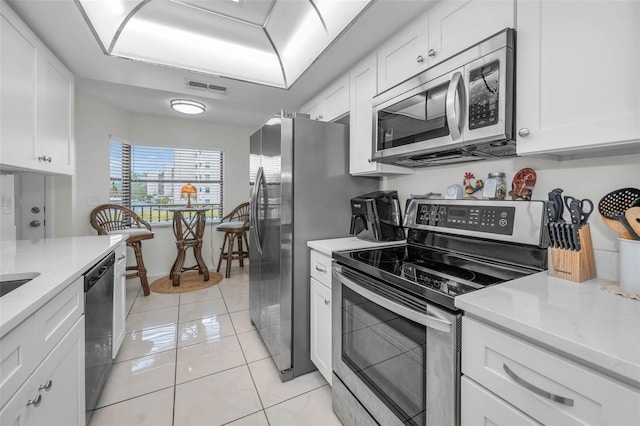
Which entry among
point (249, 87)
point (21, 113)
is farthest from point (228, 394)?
point (249, 87)

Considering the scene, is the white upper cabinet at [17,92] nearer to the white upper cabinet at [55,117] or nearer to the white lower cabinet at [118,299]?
the white upper cabinet at [55,117]

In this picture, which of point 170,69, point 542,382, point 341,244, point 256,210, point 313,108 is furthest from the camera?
point 313,108

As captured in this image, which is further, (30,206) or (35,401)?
(30,206)

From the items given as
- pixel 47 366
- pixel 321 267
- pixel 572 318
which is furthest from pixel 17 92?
pixel 572 318

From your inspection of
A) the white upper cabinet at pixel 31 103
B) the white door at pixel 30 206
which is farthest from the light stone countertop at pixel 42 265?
the white door at pixel 30 206

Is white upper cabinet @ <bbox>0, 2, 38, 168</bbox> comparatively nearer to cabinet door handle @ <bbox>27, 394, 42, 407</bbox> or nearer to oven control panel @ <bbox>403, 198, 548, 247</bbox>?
cabinet door handle @ <bbox>27, 394, 42, 407</bbox>

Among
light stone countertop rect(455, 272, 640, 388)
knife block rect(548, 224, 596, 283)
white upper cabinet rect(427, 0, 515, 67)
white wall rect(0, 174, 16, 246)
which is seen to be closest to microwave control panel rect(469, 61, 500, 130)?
white upper cabinet rect(427, 0, 515, 67)

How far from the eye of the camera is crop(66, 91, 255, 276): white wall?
10.2ft

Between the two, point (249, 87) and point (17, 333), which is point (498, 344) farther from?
point (249, 87)

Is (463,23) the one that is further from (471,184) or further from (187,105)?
(187,105)

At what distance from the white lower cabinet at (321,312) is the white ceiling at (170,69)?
4.61 ft

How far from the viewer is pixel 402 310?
3.50ft

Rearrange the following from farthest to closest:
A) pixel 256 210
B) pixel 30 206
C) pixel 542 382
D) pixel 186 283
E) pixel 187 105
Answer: pixel 186 283 < pixel 187 105 < pixel 30 206 < pixel 256 210 < pixel 542 382

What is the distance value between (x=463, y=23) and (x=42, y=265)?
89.4 inches
